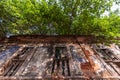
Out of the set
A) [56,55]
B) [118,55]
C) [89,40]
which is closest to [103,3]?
[89,40]

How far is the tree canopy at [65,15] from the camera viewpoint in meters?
11.4

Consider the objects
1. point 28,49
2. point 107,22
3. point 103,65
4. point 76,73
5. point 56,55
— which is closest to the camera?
point 76,73

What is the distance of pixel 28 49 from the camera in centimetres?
849

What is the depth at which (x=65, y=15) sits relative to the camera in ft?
39.1

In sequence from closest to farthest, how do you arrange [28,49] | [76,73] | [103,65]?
[76,73] → [103,65] → [28,49]

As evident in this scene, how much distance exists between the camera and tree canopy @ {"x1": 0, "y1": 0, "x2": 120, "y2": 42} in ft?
37.5

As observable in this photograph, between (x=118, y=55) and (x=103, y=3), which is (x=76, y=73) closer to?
(x=118, y=55)

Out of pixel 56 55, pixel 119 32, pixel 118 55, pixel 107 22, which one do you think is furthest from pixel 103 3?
pixel 56 55

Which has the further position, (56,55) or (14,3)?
(14,3)

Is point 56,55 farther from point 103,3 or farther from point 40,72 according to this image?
point 103,3

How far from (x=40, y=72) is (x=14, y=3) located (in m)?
7.24

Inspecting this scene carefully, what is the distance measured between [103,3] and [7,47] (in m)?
5.93

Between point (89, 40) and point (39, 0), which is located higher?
point (39, 0)

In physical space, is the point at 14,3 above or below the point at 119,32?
above
